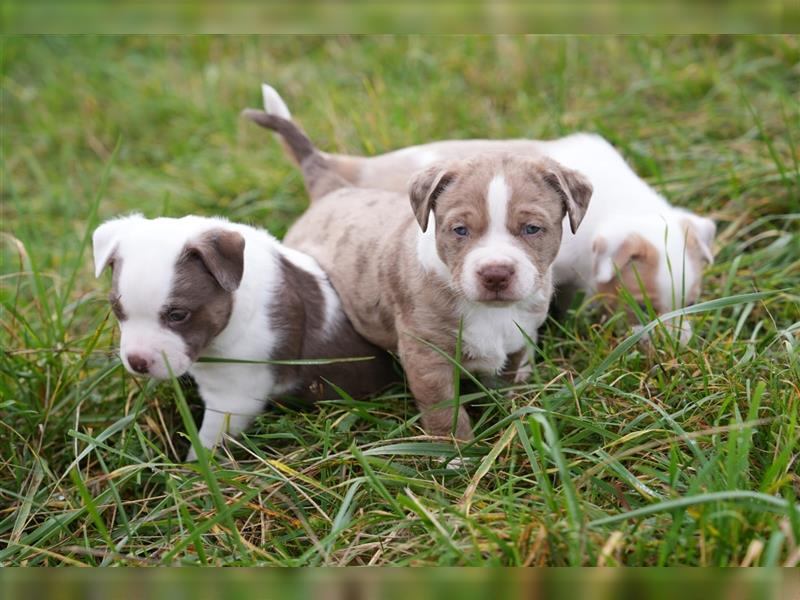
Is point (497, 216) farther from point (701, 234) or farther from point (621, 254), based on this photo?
point (701, 234)

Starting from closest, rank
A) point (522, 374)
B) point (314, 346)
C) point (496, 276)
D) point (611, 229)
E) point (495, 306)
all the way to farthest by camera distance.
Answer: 1. point (496, 276)
2. point (495, 306)
3. point (314, 346)
4. point (522, 374)
5. point (611, 229)

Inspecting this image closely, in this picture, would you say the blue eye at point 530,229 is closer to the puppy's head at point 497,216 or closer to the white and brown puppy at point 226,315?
the puppy's head at point 497,216

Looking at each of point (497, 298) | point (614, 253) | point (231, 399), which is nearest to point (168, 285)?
point (231, 399)

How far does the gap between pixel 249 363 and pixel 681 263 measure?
2087 mm

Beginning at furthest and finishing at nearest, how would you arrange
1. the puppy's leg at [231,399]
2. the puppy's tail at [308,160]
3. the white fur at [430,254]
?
the puppy's tail at [308,160]
the puppy's leg at [231,399]
the white fur at [430,254]

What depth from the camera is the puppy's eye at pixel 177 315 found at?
3.29 meters

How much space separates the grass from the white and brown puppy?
0.72ft

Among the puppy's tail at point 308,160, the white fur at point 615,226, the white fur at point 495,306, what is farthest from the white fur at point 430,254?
the puppy's tail at point 308,160

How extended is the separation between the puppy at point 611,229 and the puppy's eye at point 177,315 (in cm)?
161

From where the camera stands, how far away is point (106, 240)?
Answer: 3.47 meters

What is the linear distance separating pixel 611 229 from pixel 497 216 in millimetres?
1304

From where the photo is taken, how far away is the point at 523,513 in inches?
103

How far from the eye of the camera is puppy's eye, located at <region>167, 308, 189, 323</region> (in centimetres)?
329

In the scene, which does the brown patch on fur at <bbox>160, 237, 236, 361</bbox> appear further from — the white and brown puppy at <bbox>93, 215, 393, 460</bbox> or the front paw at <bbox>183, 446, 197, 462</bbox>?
the front paw at <bbox>183, 446, 197, 462</bbox>
